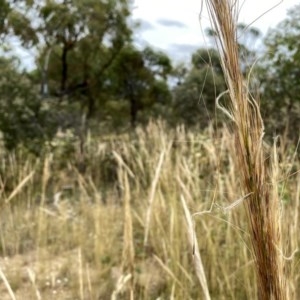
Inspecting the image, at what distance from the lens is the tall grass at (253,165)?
0.61m

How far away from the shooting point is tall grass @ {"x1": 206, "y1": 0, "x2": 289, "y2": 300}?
608 millimetres

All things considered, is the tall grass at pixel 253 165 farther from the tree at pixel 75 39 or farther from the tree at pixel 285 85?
the tree at pixel 75 39

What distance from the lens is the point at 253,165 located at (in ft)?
2.07

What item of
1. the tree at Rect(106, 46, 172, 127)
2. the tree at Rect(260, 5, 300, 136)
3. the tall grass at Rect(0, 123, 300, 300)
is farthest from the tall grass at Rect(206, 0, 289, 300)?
the tree at Rect(106, 46, 172, 127)

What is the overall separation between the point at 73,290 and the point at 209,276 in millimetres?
857

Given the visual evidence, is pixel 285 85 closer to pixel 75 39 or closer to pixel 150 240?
pixel 150 240

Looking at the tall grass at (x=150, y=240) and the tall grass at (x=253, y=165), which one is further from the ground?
the tall grass at (x=253, y=165)

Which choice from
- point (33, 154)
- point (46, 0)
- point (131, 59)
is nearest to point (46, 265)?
point (33, 154)

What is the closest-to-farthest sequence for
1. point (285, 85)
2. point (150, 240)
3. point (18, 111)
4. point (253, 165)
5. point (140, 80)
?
1. point (253, 165)
2. point (150, 240)
3. point (285, 85)
4. point (18, 111)
5. point (140, 80)

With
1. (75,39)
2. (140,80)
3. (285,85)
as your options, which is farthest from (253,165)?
(140,80)

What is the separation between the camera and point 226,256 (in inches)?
93.3

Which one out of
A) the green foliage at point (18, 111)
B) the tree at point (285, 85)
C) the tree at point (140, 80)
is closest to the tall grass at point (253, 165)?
the tree at point (285, 85)

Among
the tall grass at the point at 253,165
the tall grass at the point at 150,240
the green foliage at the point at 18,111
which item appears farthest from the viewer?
the green foliage at the point at 18,111

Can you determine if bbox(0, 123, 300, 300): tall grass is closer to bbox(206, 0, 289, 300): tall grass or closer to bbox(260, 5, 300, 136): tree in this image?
bbox(206, 0, 289, 300): tall grass
